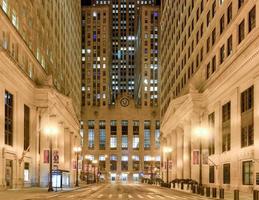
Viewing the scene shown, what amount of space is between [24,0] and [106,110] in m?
131

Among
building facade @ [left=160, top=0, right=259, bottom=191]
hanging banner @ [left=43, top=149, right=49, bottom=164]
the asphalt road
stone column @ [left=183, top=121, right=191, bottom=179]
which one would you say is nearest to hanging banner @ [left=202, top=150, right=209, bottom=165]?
building facade @ [left=160, top=0, right=259, bottom=191]

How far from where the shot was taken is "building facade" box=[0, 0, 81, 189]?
54.9 metres

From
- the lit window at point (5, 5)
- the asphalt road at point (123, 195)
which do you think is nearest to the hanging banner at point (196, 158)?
the asphalt road at point (123, 195)

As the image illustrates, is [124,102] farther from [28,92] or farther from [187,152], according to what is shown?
[28,92]

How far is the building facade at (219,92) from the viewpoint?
4944cm

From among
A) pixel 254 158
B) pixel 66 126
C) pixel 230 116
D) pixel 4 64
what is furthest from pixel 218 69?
pixel 66 126

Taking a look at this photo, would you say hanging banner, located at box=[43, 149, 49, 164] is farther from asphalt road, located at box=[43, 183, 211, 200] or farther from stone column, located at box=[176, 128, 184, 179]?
stone column, located at box=[176, 128, 184, 179]

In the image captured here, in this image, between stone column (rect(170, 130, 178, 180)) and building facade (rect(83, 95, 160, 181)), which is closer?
stone column (rect(170, 130, 178, 180))

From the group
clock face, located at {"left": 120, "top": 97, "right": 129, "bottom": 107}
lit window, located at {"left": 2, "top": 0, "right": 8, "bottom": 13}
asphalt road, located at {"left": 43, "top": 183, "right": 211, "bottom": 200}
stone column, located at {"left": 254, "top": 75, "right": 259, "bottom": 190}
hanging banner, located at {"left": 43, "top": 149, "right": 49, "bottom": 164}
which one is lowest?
asphalt road, located at {"left": 43, "top": 183, "right": 211, "bottom": 200}

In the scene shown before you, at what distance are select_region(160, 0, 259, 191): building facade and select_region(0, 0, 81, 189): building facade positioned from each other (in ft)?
69.1

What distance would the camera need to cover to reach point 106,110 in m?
195

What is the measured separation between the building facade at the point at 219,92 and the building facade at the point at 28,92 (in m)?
21.1

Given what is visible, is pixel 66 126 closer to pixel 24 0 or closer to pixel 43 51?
pixel 43 51

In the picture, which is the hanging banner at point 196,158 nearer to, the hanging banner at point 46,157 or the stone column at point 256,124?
the stone column at point 256,124
